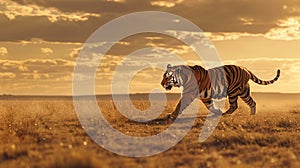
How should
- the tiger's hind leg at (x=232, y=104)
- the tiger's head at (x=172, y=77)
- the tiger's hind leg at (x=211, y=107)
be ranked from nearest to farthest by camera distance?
1. the tiger's head at (x=172, y=77)
2. the tiger's hind leg at (x=211, y=107)
3. the tiger's hind leg at (x=232, y=104)

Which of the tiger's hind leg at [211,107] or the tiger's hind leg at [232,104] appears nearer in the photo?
the tiger's hind leg at [211,107]

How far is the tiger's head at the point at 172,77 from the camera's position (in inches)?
831

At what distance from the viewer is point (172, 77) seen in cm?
2109

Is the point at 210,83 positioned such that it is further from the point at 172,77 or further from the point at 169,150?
the point at 169,150

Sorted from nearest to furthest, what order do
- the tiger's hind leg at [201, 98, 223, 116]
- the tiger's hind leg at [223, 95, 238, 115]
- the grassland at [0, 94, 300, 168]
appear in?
the grassland at [0, 94, 300, 168] → the tiger's hind leg at [201, 98, 223, 116] → the tiger's hind leg at [223, 95, 238, 115]

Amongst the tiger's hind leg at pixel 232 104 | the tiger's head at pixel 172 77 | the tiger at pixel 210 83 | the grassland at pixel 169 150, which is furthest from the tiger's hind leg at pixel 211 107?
the grassland at pixel 169 150

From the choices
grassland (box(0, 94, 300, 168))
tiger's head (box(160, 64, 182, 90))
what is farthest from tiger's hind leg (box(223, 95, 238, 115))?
grassland (box(0, 94, 300, 168))

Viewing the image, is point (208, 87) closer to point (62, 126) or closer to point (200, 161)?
point (62, 126)


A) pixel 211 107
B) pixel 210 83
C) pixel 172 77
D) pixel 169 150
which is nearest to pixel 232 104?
pixel 211 107

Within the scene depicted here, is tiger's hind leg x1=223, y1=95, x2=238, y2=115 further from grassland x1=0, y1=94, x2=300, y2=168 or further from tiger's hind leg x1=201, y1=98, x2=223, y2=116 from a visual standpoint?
grassland x1=0, y1=94, x2=300, y2=168

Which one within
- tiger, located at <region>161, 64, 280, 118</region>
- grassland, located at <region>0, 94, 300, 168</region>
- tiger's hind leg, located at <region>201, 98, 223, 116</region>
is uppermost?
tiger, located at <region>161, 64, 280, 118</region>

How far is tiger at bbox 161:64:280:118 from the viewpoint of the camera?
21109 mm

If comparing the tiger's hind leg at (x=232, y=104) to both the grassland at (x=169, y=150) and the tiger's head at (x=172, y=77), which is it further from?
the grassland at (x=169, y=150)

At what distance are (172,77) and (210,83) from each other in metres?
1.86
